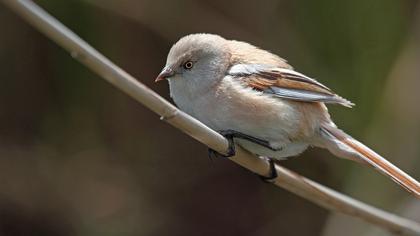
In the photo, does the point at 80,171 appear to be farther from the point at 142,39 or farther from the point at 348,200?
the point at 348,200

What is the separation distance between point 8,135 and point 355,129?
3.13 metres

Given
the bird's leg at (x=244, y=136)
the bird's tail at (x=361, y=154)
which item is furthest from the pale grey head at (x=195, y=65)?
the bird's tail at (x=361, y=154)

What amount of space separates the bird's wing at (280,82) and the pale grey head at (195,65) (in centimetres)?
11

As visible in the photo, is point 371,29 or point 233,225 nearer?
point 371,29

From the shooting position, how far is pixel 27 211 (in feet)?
20.9

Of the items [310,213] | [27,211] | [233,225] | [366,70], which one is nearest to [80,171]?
[27,211]

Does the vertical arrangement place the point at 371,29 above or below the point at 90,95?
above

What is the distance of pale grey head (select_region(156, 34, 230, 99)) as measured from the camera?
169 inches

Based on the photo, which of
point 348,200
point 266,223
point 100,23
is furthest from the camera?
point 266,223

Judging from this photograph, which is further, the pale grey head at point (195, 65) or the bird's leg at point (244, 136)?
the pale grey head at point (195, 65)

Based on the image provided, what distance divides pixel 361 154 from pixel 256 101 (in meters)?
0.71

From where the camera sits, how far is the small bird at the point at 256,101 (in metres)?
4.18

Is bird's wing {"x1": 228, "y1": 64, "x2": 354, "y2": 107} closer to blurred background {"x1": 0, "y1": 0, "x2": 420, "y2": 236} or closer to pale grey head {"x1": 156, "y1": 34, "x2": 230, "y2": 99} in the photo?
pale grey head {"x1": 156, "y1": 34, "x2": 230, "y2": 99}

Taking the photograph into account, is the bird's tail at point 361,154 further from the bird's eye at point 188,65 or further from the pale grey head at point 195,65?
the bird's eye at point 188,65
